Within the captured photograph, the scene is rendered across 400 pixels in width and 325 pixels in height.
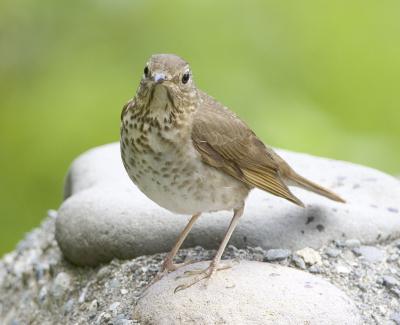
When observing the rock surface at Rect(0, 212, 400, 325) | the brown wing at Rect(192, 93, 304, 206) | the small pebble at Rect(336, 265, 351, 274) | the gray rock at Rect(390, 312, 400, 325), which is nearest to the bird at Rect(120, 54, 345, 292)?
the brown wing at Rect(192, 93, 304, 206)

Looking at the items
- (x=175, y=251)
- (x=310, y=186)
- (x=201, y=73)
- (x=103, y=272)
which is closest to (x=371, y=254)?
(x=310, y=186)

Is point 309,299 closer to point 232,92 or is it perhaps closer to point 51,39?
point 232,92

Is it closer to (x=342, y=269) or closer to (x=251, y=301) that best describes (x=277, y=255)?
(x=342, y=269)

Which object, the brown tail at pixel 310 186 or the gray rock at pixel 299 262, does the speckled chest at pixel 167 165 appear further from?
the brown tail at pixel 310 186

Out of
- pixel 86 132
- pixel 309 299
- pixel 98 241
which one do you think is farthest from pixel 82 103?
pixel 309 299

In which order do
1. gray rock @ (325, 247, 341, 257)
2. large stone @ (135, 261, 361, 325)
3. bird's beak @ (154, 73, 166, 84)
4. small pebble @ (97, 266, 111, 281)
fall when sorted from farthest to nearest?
small pebble @ (97, 266, 111, 281) < gray rock @ (325, 247, 341, 257) < large stone @ (135, 261, 361, 325) < bird's beak @ (154, 73, 166, 84)

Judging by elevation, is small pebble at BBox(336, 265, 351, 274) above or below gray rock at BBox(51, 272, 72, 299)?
above

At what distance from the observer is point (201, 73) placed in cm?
634

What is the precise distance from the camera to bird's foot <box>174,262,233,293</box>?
4.07 meters

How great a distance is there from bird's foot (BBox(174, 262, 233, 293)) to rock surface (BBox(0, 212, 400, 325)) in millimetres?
49

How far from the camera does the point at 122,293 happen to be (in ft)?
14.4

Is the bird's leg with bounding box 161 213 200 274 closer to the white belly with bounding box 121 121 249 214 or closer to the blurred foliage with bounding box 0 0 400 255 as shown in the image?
the white belly with bounding box 121 121 249 214

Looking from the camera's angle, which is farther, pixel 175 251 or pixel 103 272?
pixel 103 272

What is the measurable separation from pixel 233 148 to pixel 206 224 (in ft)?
1.61
